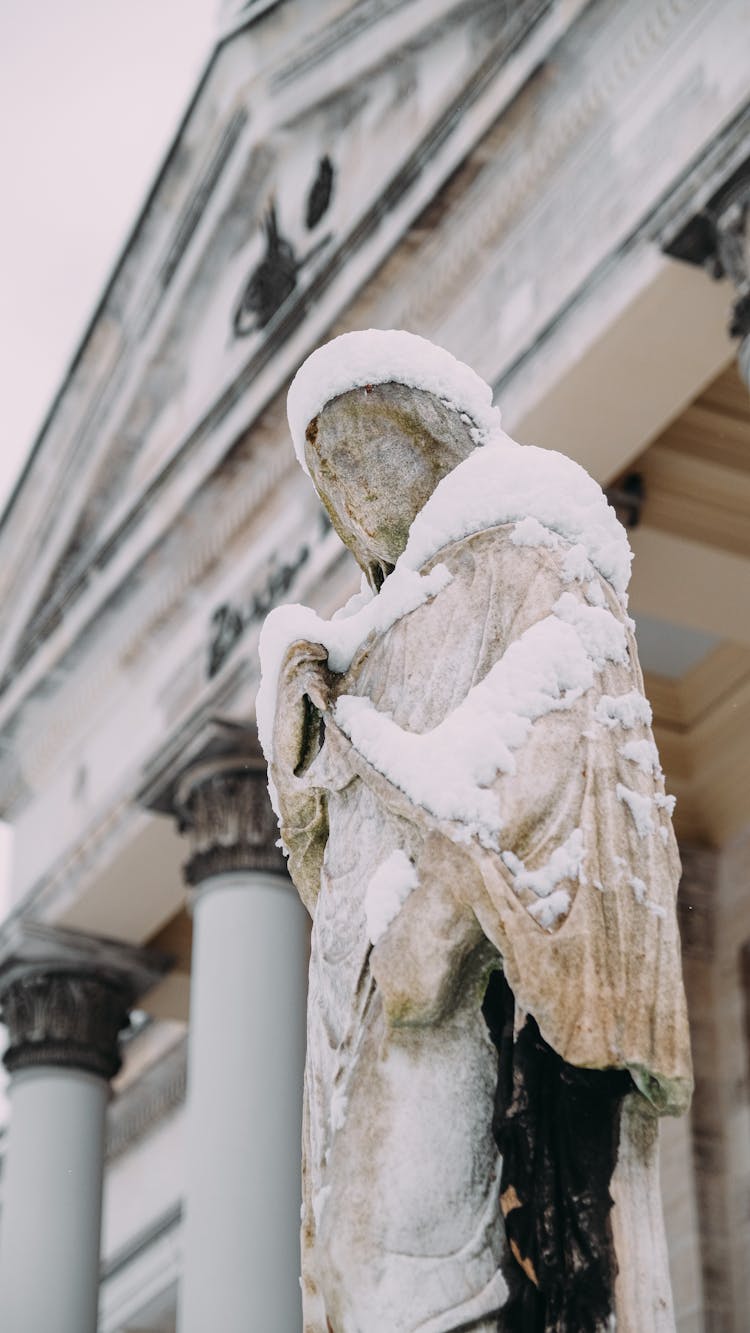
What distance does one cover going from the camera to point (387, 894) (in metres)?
2.70

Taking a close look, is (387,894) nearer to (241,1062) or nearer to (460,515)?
(460,515)

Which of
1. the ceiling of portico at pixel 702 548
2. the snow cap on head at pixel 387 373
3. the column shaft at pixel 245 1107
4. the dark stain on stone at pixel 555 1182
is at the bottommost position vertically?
the dark stain on stone at pixel 555 1182

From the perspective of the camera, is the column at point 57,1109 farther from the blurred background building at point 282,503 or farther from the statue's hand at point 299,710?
the statue's hand at point 299,710

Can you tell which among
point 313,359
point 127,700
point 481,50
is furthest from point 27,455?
point 313,359

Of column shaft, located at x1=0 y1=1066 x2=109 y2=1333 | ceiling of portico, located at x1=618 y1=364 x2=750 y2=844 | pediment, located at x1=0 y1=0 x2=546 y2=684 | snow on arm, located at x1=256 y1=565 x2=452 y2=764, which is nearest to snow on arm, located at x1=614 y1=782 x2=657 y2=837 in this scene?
snow on arm, located at x1=256 y1=565 x2=452 y2=764

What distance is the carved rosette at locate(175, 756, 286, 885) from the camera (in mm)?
10750

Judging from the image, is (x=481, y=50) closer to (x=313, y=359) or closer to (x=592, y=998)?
(x=313, y=359)

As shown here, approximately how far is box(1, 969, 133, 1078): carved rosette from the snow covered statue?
33.0ft

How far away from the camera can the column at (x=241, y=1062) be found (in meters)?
9.84

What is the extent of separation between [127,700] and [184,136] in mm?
3097

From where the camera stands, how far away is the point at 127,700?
12.5m

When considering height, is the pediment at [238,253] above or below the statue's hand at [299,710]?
above

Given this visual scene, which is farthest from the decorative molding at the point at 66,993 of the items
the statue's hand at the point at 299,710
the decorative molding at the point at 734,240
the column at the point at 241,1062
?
the statue's hand at the point at 299,710

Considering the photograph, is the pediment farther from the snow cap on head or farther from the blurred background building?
the snow cap on head
